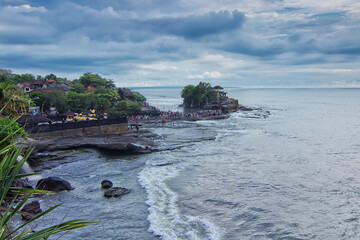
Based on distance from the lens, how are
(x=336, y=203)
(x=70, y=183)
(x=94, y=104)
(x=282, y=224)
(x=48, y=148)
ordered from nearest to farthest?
(x=282, y=224), (x=336, y=203), (x=70, y=183), (x=48, y=148), (x=94, y=104)

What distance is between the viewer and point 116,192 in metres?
20.1

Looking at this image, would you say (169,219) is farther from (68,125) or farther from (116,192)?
(68,125)

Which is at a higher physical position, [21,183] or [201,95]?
[201,95]

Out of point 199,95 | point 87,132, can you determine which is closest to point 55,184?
point 87,132

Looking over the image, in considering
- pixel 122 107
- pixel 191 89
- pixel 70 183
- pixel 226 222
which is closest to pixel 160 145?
pixel 70 183

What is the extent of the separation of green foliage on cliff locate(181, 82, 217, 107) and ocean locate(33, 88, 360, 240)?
70.8 metres

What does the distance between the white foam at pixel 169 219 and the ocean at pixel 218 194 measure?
Result: 55mm

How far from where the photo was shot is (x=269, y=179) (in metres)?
24.2

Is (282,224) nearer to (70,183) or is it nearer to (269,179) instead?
(269,179)

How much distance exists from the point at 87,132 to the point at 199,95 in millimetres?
75690

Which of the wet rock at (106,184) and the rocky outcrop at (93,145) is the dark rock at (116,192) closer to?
the wet rock at (106,184)

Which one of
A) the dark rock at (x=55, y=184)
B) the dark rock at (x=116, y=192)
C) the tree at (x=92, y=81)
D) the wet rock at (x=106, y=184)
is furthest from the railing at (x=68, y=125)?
the tree at (x=92, y=81)

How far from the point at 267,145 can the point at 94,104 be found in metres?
45.9

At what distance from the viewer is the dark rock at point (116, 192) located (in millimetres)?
19812
